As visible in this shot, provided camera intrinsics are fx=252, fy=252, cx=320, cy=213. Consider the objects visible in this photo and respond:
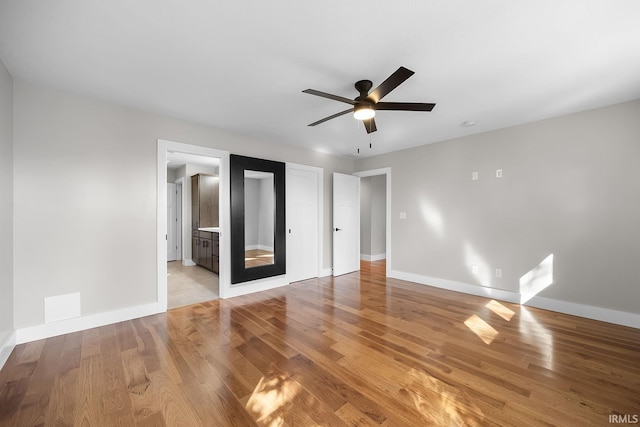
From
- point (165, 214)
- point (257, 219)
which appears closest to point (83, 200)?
point (165, 214)

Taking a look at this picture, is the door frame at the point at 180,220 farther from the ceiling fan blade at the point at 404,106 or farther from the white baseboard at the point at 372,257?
the ceiling fan blade at the point at 404,106

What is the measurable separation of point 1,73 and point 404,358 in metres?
4.28

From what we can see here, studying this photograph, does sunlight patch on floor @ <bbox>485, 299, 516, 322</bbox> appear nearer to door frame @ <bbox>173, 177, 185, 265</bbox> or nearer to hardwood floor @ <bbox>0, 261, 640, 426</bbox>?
hardwood floor @ <bbox>0, 261, 640, 426</bbox>

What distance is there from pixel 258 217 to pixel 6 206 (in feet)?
8.95

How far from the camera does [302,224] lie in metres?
4.93

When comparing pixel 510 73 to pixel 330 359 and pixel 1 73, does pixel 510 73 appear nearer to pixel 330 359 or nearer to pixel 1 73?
pixel 330 359

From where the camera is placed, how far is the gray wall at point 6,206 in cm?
218

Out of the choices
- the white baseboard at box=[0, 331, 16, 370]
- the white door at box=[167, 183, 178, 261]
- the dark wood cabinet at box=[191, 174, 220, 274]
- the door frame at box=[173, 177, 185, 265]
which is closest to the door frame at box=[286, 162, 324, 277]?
the dark wood cabinet at box=[191, 174, 220, 274]

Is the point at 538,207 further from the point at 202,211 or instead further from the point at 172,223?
the point at 172,223

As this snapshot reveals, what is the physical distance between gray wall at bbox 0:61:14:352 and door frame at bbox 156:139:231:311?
121 centimetres

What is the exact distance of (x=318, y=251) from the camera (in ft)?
17.0

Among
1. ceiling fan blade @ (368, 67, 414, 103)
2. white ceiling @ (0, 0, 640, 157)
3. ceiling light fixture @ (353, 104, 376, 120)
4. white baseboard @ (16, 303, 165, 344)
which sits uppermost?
white ceiling @ (0, 0, 640, 157)

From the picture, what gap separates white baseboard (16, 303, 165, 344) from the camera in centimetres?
251
